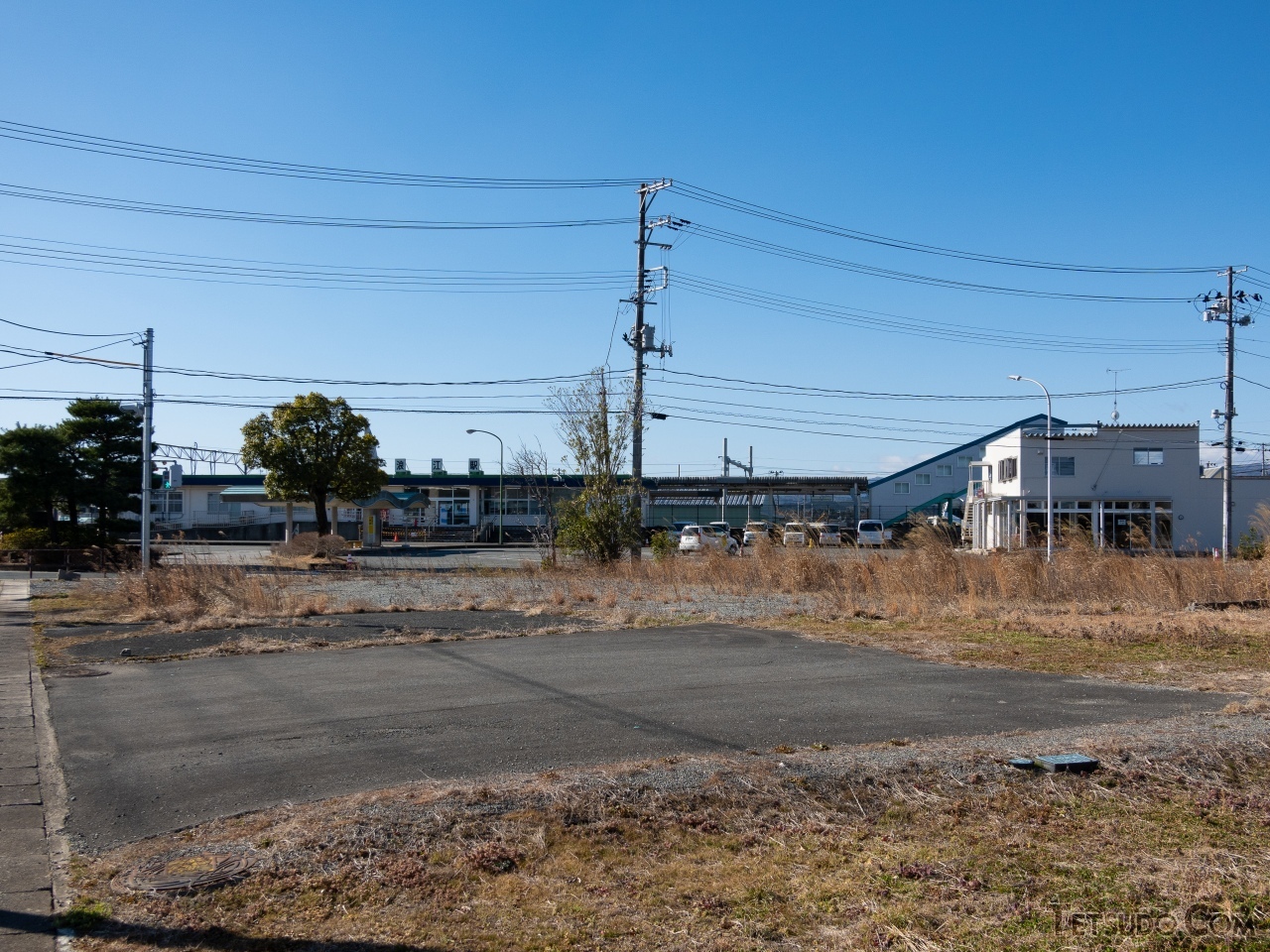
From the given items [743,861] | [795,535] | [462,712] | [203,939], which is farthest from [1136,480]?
[203,939]

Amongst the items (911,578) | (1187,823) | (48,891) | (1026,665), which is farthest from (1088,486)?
(48,891)

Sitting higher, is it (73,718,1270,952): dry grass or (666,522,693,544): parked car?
(666,522,693,544): parked car

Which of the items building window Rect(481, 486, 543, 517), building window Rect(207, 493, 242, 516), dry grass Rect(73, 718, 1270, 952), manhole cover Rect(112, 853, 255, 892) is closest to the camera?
dry grass Rect(73, 718, 1270, 952)

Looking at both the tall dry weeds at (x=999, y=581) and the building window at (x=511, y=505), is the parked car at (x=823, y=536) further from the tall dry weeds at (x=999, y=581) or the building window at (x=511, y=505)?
the building window at (x=511, y=505)

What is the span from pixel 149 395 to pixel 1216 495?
4564 centimetres

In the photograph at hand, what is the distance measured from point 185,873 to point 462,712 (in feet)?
12.7

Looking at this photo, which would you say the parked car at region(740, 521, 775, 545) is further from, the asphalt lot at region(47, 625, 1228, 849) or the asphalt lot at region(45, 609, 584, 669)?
the asphalt lot at region(47, 625, 1228, 849)

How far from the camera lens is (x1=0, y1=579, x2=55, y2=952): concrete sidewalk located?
4102 millimetres

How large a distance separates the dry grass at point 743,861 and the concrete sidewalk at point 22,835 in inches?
8.7

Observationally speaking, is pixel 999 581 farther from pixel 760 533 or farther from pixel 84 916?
pixel 84 916

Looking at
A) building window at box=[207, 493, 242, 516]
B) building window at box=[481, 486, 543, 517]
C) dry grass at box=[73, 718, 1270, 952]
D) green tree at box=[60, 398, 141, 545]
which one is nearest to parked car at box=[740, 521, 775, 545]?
dry grass at box=[73, 718, 1270, 952]

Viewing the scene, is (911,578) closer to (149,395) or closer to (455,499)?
(149,395)

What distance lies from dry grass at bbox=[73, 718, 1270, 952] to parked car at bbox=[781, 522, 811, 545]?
52.3 feet

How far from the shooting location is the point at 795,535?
22.8 m
